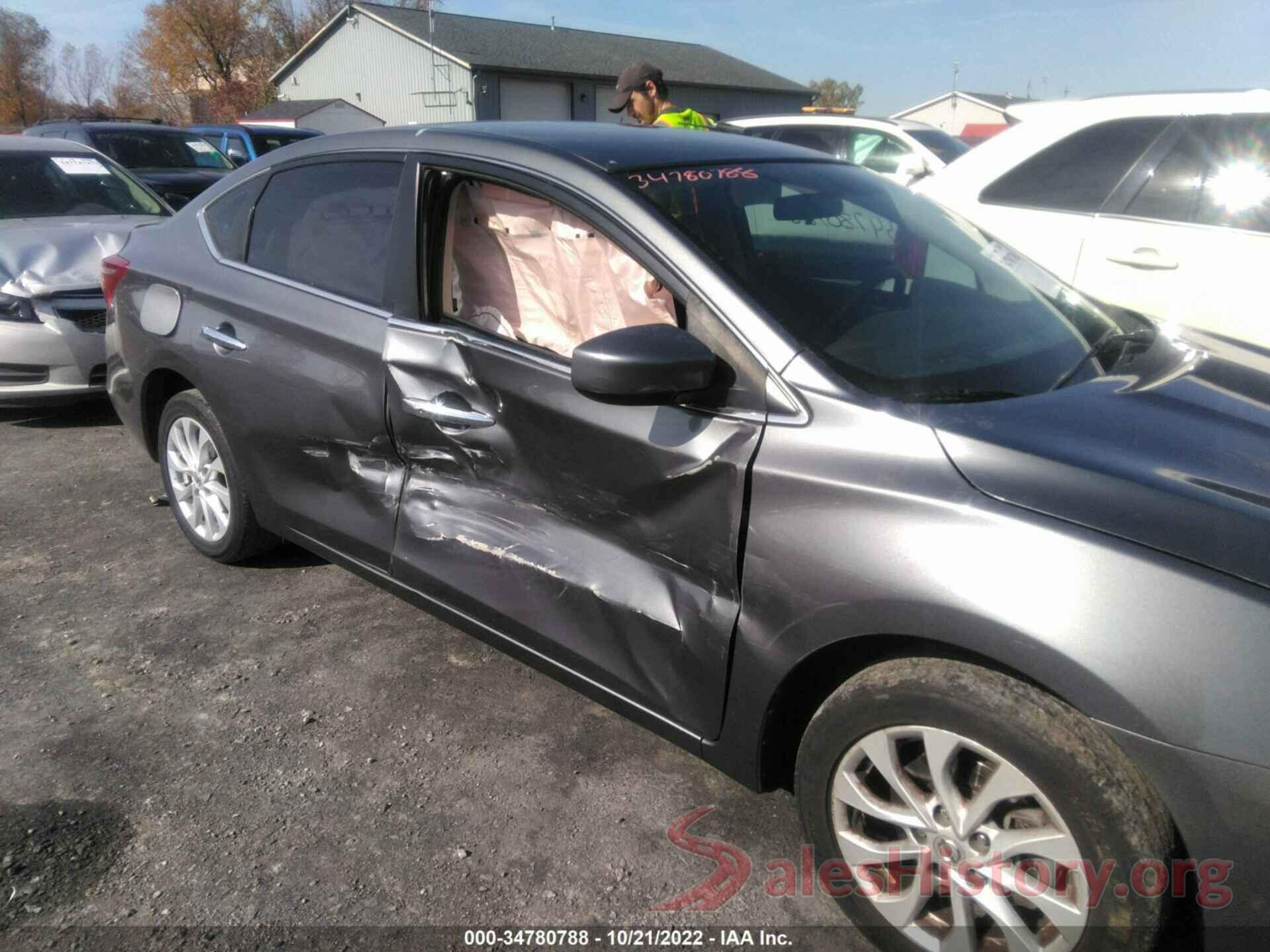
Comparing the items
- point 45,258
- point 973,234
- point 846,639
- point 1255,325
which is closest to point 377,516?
point 846,639

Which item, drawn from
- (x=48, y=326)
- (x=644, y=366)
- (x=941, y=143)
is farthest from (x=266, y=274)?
(x=941, y=143)

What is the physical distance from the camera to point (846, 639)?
6.58ft

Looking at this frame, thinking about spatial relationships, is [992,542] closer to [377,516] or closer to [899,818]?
[899,818]

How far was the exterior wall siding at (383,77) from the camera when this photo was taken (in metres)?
37.2

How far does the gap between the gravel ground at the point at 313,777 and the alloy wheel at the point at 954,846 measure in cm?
29

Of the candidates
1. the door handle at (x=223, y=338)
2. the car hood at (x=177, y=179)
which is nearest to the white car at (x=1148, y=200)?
the door handle at (x=223, y=338)

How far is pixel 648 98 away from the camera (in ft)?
18.1

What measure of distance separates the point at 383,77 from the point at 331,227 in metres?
41.8

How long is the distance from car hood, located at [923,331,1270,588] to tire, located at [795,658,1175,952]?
1.15ft

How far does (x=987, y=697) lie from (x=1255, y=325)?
324 cm

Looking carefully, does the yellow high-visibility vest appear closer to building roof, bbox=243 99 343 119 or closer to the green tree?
building roof, bbox=243 99 343 119

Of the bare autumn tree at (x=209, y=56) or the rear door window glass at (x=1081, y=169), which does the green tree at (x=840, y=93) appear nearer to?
the bare autumn tree at (x=209, y=56)

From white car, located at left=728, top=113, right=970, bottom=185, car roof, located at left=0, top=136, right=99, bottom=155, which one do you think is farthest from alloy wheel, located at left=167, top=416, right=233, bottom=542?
white car, located at left=728, top=113, right=970, bottom=185

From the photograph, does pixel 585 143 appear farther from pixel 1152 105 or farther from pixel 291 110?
pixel 291 110
